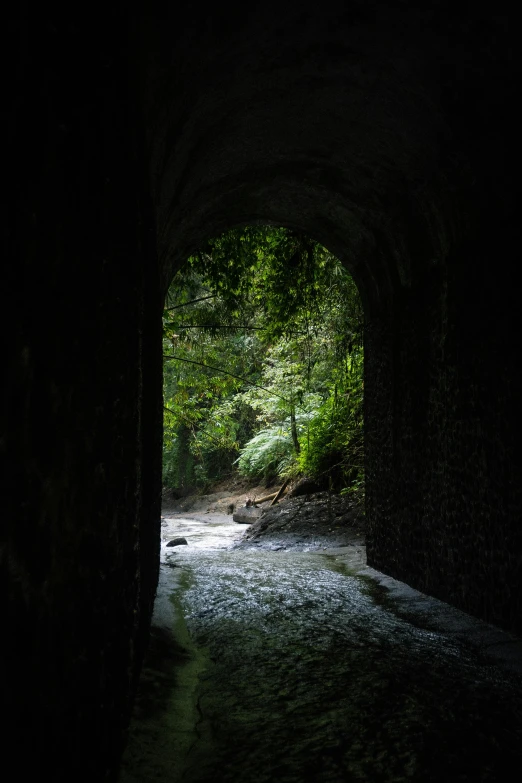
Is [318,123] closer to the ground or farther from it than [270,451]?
farther from it

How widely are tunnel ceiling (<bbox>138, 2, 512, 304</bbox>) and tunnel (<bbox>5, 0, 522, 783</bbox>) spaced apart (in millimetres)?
23

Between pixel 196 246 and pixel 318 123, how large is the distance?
2588 millimetres

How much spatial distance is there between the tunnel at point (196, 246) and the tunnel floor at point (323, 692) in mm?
300

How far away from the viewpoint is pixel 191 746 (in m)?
2.71

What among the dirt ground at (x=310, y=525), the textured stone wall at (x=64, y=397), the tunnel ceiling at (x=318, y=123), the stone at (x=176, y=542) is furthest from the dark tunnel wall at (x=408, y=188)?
the stone at (x=176, y=542)

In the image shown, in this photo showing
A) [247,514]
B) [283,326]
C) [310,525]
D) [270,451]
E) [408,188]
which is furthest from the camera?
[270,451]

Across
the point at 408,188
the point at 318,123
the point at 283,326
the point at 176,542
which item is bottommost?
the point at 176,542

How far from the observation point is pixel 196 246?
752 centimetres

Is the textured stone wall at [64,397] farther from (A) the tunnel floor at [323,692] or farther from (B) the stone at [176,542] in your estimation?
(B) the stone at [176,542]

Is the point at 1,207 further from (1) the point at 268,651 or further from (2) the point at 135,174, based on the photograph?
(1) the point at 268,651

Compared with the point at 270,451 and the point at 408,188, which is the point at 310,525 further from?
A: the point at 270,451

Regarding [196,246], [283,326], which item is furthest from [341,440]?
[196,246]

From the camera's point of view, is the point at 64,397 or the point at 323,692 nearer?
the point at 64,397

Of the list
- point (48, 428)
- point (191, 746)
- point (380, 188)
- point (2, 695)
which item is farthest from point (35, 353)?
point (380, 188)
